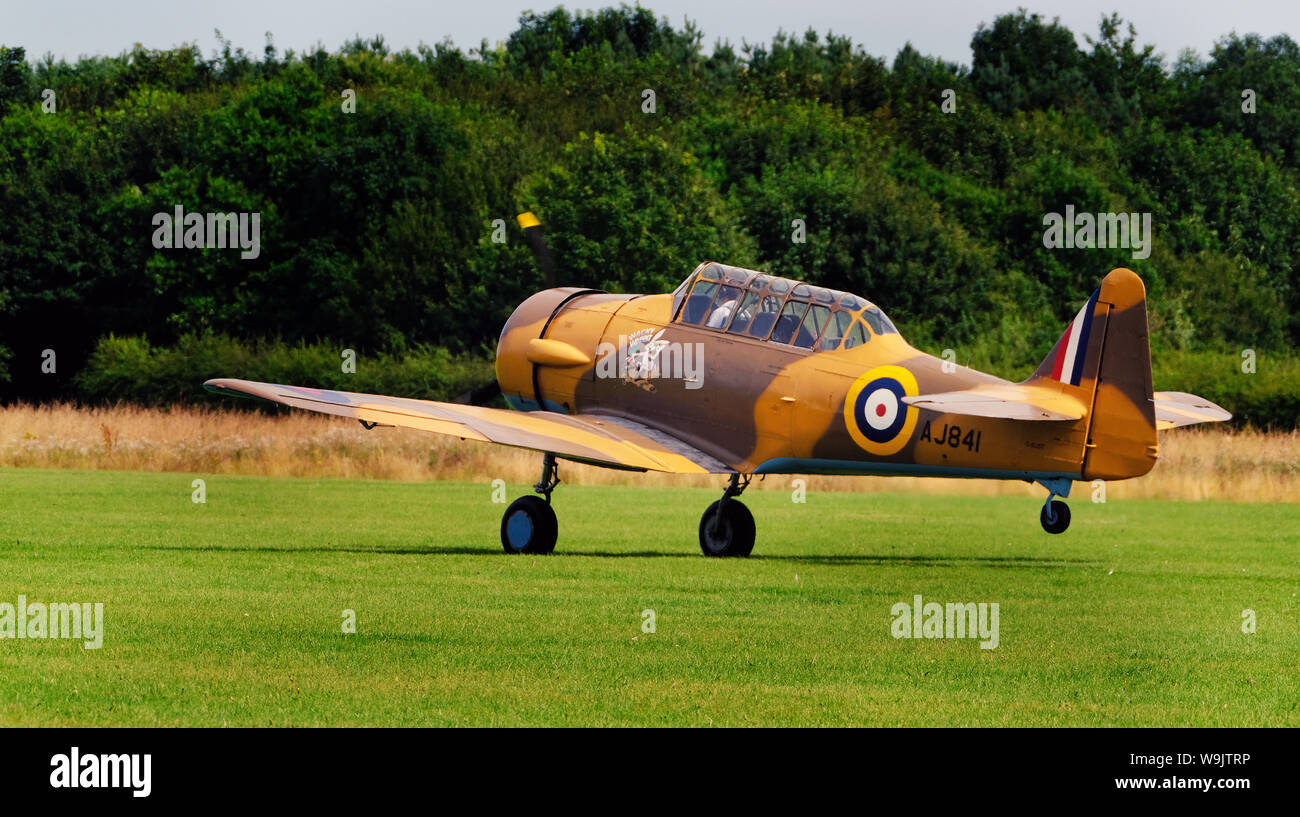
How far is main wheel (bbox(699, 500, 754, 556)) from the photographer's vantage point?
20.1m

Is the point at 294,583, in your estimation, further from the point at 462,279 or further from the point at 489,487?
the point at 462,279

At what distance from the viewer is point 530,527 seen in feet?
64.5

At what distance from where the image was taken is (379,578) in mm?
16391

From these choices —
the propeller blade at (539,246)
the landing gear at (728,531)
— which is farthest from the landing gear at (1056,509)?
the propeller blade at (539,246)

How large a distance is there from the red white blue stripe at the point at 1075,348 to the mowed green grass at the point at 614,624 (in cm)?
212

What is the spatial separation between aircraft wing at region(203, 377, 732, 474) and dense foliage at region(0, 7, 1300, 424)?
2966 cm

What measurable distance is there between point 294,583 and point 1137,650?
23.9ft

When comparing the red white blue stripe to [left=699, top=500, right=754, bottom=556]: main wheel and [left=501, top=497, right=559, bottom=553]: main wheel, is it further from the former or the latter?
[left=501, top=497, right=559, bottom=553]: main wheel

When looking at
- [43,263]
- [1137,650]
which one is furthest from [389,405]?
[43,263]

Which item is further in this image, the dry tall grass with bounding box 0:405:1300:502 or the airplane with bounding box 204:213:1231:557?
the dry tall grass with bounding box 0:405:1300:502

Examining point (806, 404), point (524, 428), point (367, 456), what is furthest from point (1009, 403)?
point (367, 456)

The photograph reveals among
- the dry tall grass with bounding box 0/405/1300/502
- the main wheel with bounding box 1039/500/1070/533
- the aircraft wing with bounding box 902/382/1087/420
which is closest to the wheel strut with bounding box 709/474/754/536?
the aircraft wing with bounding box 902/382/1087/420

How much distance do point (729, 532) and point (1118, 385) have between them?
4.88 m

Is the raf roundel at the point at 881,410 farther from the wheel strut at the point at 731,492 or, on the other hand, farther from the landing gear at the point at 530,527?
the landing gear at the point at 530,527
